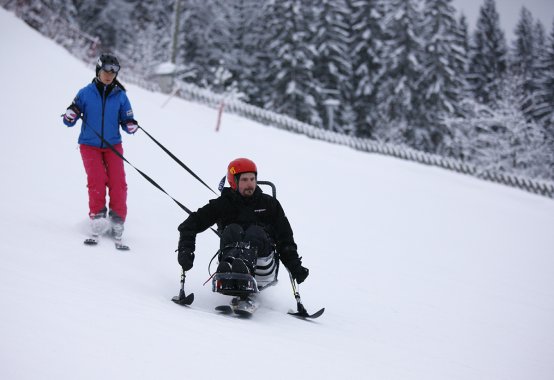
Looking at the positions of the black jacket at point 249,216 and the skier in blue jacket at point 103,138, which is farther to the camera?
the skier in blue jacket at point 103,138

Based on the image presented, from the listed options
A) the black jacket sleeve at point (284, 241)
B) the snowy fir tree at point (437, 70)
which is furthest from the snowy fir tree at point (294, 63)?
the black jacket sleeve at point (284, 241)

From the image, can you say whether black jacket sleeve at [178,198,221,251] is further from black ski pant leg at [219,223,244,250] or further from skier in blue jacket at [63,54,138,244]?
skier in blue jacket at [63,54,138,244]

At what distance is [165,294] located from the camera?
4383 millimetres

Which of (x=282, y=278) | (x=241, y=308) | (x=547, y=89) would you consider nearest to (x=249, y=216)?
(x=241, y=308)

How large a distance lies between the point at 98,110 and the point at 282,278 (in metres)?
3.15

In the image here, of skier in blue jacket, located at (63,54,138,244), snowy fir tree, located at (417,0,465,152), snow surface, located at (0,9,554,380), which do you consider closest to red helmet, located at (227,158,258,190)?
snow surface, located at (0,9,554,380)

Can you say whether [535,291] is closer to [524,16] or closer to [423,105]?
[423,105]

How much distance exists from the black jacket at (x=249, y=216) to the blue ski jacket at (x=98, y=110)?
5.95ft

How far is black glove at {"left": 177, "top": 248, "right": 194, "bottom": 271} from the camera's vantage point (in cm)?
409

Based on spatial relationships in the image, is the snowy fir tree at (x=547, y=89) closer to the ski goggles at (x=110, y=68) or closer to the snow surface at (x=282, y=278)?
the snow surface at (x=282, y=278)

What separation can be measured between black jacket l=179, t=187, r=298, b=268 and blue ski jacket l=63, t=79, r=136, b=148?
1.81m

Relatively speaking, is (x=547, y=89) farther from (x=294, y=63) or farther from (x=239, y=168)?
(x=239, y=168)

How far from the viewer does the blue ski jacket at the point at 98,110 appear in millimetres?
5344

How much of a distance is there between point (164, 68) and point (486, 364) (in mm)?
19777
